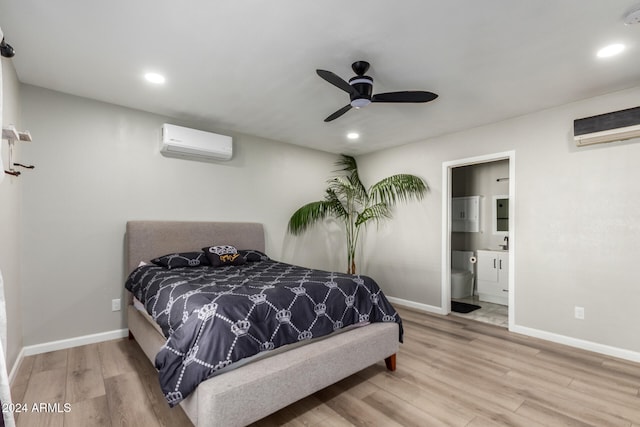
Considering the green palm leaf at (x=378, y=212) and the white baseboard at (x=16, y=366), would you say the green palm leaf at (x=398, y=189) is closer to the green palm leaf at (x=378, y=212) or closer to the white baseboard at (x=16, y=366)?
the green palm leaf at (x=378, y=212)

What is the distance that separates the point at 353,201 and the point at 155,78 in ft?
11.4

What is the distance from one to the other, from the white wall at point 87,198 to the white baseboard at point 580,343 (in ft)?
12.7

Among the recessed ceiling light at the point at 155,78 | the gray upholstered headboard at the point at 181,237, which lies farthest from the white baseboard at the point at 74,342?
the recessed ceiling light at the point at 155,78

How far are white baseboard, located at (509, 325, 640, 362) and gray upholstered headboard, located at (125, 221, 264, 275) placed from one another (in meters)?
3.30

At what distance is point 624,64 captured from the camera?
2.53 m

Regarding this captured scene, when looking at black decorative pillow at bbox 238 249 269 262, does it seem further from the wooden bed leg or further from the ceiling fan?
the ceiling fan

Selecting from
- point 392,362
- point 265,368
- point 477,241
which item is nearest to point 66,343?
point 265,368

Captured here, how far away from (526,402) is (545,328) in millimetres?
1574

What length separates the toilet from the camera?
516 cm

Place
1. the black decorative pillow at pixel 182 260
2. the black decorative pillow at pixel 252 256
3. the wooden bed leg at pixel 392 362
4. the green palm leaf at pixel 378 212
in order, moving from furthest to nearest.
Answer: the green palm leaf at pixel 378 212 < the black decorative pillow at pixel 252 256 < the black decorative pillow at pixel 182 260 < the wooden bed leg at pixel 392 362

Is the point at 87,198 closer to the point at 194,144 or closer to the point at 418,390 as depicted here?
the point at 194,144

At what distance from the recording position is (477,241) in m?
5.55

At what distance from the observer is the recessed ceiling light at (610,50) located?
89.6 inches

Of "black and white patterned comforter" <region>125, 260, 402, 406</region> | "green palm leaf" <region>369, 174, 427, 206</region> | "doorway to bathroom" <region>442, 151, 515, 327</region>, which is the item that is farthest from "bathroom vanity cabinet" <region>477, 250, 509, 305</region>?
"black and white patterned comforter" <region>125, 260, 402, 406</region>
